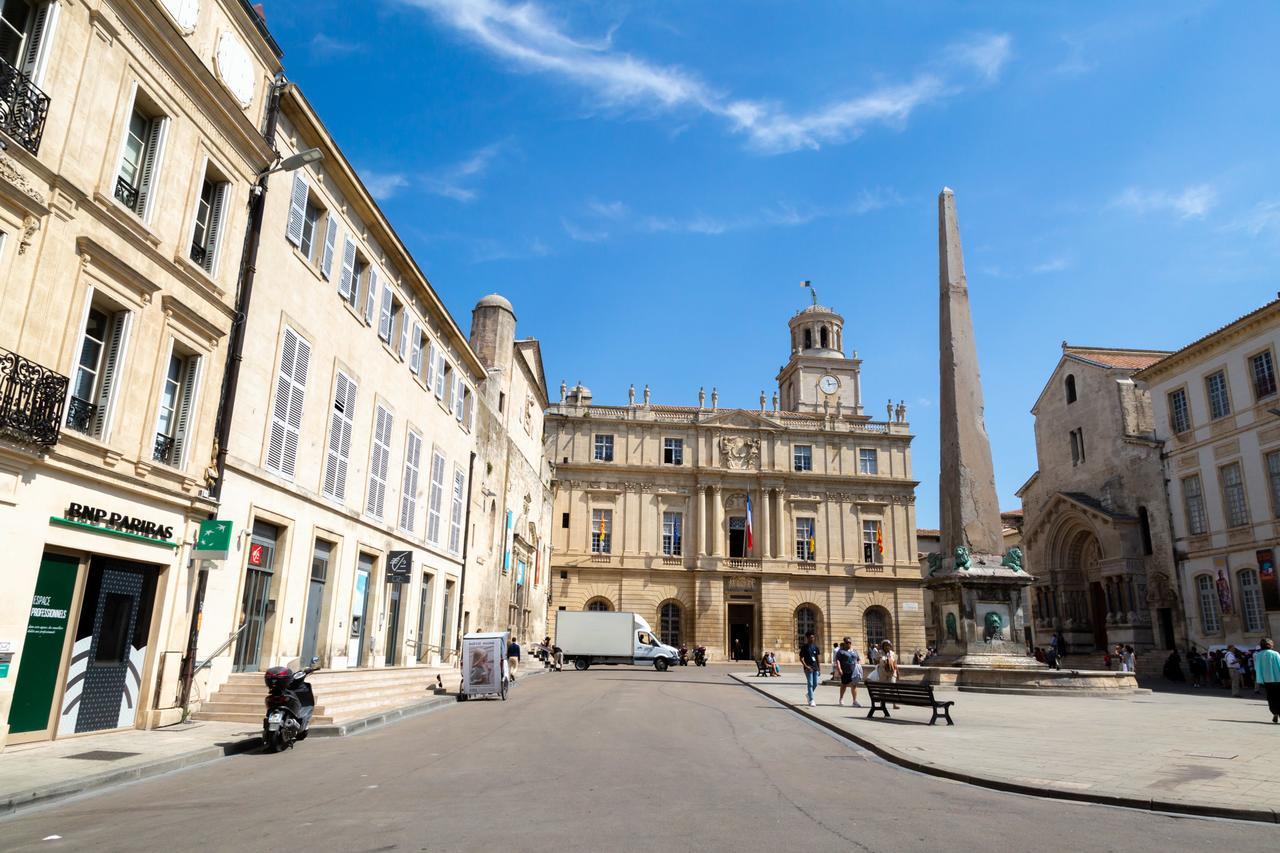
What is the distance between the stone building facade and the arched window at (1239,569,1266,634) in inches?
137

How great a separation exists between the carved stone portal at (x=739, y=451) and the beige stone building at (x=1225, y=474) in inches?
969

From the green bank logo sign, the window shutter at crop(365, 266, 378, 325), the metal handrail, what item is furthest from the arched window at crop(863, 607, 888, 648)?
the green bank logo sign

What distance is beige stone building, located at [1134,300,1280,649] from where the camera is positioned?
28422 mm

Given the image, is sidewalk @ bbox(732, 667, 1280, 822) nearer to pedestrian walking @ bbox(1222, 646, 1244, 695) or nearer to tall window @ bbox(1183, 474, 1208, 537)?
pedestrian walking @ bbox(1222, 646, 1244, 695)

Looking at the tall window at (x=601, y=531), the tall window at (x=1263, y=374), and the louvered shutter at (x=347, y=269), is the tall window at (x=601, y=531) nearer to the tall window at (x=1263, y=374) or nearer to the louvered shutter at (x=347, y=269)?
the tall window at (x=1263, y=374)

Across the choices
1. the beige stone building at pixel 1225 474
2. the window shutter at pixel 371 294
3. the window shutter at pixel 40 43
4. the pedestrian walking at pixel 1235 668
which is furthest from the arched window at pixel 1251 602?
the window shutter at pixel 40 43

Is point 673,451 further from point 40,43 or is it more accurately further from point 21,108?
point 21,108

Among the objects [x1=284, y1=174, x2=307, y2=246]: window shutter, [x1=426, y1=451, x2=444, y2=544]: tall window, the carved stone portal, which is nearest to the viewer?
[x1=284, y1=174, x2=307, y2=246]: window shutter

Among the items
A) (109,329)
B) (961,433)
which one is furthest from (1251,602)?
(109,329)

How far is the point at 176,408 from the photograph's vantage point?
12.7 metres

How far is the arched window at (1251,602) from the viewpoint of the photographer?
2833cm

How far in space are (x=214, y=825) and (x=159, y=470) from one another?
712 cm

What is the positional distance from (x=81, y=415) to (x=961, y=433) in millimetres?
18789

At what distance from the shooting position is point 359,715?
47.2ft
